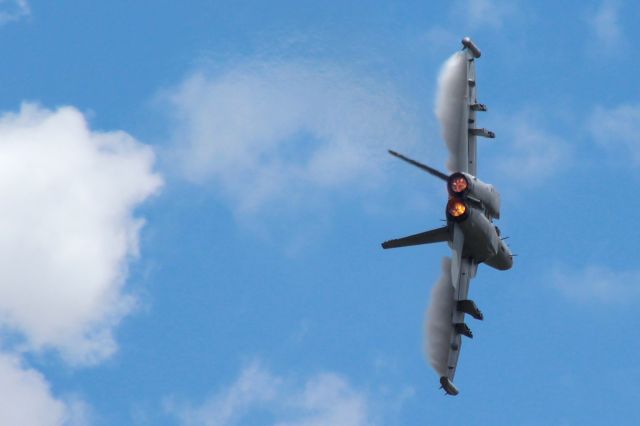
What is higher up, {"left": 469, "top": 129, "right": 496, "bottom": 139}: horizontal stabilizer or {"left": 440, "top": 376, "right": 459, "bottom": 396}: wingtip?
{"left": 469, "top": 129, "right": 496, "bottom": 139}: horizontal stabilizer

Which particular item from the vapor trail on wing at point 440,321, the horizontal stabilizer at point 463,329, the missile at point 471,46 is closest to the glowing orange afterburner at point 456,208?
the vapor trail on wing at point 440,321

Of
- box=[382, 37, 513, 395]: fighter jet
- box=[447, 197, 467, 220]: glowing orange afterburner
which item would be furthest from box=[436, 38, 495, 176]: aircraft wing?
box=[447, 197, 467, 220]: glowing orange afterburner

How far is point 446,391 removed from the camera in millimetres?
55594

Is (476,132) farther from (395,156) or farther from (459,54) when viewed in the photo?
(395,156)

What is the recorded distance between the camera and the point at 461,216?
51562mm

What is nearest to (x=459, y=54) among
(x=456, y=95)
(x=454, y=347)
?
(x=456, y=95)

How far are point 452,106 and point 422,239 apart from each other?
183 inches

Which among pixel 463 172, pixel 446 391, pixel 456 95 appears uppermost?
pixel 456 95

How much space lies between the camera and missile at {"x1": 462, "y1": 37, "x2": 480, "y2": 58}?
189ft

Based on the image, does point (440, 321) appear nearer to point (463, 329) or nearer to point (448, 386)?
point (463, 329)

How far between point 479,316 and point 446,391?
2798mm

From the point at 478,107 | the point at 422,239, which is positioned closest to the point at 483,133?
the point at 478,107

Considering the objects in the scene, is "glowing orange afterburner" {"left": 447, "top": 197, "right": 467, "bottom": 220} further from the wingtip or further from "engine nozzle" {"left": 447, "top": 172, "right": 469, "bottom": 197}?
the wingtip

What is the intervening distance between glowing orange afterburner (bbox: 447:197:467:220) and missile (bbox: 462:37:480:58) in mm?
8362
